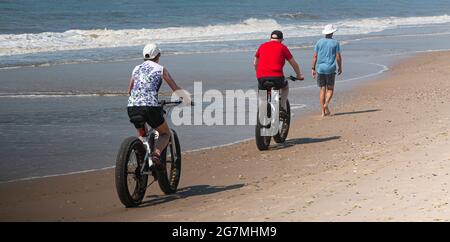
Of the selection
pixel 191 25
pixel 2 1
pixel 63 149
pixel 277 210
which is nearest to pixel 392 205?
pixel 277 210

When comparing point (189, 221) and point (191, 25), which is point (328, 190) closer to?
point (189, 221)

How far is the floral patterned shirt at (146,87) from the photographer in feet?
28.6

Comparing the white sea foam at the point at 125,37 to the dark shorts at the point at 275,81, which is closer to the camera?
the dark shorts at the point at 275,81

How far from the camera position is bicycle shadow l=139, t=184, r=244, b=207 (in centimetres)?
905

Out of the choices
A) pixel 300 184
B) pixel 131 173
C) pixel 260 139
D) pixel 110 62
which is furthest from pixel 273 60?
pixel 110 62

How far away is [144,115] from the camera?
8.71 metres

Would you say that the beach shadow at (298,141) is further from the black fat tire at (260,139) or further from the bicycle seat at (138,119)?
Answer: the bicycle seat at (138,119)

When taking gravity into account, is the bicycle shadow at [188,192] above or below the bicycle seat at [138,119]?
below

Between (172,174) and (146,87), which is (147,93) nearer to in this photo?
(146,87)

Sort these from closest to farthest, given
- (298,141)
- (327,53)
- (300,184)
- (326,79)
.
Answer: (300,184)
(298,141)
(327,53)
(326,79)

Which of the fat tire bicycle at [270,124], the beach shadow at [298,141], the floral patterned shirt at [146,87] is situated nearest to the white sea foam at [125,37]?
the beach shadow at [298,141]

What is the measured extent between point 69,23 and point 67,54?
23.0 m

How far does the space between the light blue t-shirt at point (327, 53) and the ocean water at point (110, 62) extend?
1.16 metres

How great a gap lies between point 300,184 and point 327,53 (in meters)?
6.29
